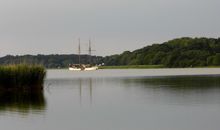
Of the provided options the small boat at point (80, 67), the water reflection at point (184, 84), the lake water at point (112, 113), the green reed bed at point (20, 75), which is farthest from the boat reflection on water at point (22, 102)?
the small boat at point (80, 67)

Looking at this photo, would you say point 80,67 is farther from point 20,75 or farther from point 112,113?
point 112,113

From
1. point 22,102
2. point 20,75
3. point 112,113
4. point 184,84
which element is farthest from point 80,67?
point 112,113

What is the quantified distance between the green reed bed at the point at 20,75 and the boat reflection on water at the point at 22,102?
68 centimetres

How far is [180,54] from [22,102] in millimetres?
108424

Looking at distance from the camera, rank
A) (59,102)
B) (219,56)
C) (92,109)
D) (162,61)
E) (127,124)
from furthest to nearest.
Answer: (162,61) < (219,56) < (59,102) < (92,109) < (127,124)

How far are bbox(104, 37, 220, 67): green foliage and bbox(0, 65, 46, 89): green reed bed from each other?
94.3 m

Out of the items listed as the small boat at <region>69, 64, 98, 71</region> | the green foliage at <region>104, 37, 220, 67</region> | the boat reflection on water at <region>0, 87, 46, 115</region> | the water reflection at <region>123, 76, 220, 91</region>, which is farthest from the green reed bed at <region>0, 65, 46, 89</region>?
the small boat at <region>69, 64, 98, 71</region>

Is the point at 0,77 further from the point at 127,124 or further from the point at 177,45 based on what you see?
the point at 177,45

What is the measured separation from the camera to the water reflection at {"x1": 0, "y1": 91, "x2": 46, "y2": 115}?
2649 centimetres

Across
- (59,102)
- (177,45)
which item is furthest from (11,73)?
(177,45)

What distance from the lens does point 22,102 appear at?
30.8 meters

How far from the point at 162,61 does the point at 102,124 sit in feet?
402

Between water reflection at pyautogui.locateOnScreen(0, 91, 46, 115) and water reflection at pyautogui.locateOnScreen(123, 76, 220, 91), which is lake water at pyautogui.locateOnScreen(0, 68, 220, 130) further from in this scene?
water reflection at pyautogui.locateOnScreen(123, 76, 220, 91)

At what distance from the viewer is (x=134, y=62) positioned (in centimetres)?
15612
